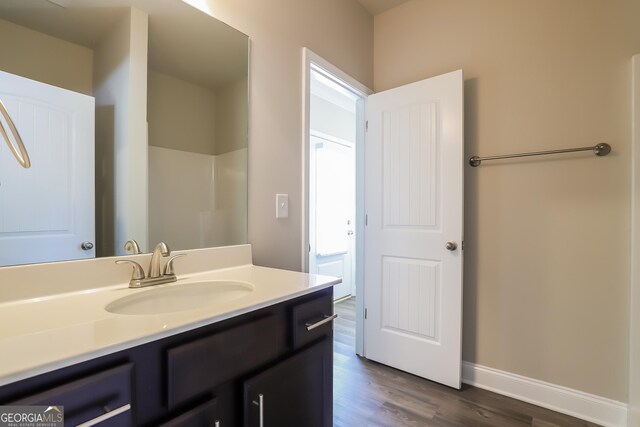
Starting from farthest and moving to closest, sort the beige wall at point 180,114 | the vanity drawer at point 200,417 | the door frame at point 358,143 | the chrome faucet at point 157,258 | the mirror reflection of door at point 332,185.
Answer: the mirror reflection of door at point 332,185 < the door frame at point 358,143 < the beige wall at point 180,114 < the chrome faucet at point 157,258 < the vanity drawer at point 200,417

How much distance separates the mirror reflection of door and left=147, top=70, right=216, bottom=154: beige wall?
6.47 feet

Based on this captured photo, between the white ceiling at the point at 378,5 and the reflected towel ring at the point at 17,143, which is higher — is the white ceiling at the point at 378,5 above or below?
above

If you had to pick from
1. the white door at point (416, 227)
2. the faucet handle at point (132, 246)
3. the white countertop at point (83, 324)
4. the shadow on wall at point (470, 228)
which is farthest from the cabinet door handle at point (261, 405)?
the shadow on wall at point (470, 228)

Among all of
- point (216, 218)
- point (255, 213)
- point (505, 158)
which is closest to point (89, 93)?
point (216, 218)

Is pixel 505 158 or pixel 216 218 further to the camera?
pixel 505 158

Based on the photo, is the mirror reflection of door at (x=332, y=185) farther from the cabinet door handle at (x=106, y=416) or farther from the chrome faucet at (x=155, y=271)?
the cabinet door handle at (x=106, y=416)

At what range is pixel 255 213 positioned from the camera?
1455 mm

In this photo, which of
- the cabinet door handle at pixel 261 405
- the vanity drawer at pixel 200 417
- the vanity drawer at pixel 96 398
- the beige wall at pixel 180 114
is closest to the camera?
the vanity drawer at pixel 96 398

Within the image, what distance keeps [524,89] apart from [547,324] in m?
1.39

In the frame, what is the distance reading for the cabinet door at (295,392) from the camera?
0.80 meters

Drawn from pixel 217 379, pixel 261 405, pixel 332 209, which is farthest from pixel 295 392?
pixel 332 209

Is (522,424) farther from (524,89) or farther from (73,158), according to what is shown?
(73,158)

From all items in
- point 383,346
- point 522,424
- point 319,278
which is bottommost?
point 522,424

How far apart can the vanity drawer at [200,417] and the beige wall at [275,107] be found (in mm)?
787
